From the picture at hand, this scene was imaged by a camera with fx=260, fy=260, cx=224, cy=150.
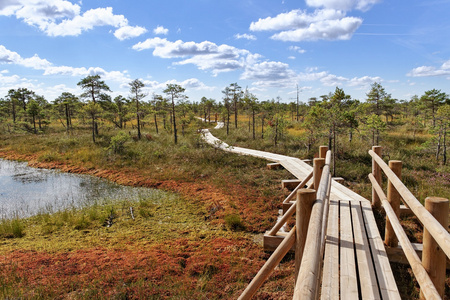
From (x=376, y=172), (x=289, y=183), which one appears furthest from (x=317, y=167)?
(x=289, y=183)

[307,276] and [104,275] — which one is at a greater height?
[307,276]

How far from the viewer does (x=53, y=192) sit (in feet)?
38.9

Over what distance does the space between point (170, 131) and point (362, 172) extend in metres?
26.0

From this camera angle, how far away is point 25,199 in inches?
432

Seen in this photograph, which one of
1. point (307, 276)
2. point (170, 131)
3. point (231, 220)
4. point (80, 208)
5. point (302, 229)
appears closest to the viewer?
point (307, 276)

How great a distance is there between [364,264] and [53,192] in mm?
12883

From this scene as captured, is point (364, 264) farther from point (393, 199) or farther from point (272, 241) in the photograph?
point (272, 241)

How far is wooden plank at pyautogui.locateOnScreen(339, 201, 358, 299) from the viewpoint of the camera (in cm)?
279

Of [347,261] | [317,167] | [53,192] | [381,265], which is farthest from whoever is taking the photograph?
[53,192]

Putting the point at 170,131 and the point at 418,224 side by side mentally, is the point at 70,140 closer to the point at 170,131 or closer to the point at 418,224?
the point at 170,131

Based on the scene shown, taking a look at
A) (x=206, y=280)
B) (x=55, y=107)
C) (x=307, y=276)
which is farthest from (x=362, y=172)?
(x=55, y=107)

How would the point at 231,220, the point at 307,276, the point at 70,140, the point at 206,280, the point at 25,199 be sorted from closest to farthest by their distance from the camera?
the point at 307,276, the point at 206,280, the point at 231,220, the point at 25,199, the point at 70,140

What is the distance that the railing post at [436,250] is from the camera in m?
2.14

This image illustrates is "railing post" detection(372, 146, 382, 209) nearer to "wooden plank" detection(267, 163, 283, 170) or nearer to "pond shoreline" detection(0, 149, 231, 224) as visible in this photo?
"pond shoreline" detection(0, 149, 231, 224)
